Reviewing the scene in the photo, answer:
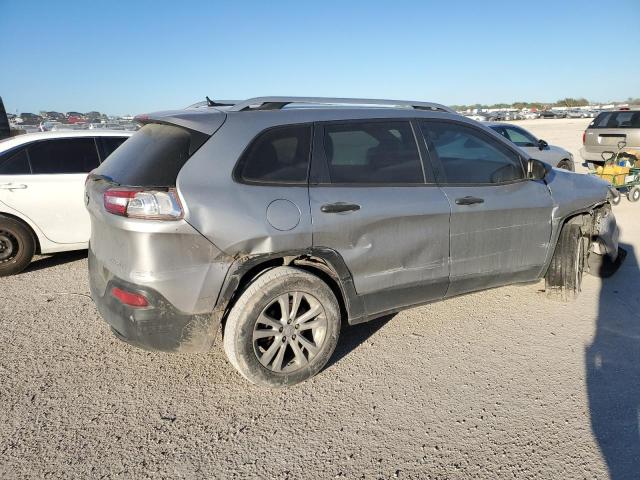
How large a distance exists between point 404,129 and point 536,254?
63.8 inches

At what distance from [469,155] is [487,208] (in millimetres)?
502

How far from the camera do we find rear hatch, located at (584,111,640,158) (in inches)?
453

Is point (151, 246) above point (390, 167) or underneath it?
underneath

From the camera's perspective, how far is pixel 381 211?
10.3 ft

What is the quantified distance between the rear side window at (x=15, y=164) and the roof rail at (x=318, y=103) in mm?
3467

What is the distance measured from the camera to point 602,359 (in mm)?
3320

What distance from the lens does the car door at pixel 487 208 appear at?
11.6 feet

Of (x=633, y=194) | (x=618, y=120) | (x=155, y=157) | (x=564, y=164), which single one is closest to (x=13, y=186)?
(x=155, y=157)

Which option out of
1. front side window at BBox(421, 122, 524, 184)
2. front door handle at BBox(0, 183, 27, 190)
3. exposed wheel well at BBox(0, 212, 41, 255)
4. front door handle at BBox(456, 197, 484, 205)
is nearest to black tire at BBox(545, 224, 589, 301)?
front side window at BBox(421, 122, 524, 184)

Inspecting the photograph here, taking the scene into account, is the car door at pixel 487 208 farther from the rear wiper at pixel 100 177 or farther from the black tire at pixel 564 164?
the black tire at pixel 564 164

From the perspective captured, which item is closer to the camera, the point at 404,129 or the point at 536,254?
the point at 404,129

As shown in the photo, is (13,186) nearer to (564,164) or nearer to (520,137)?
(520,137)

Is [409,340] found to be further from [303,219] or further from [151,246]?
[151,246]

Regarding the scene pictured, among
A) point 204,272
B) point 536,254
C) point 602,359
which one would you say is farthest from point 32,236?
point 602,359
